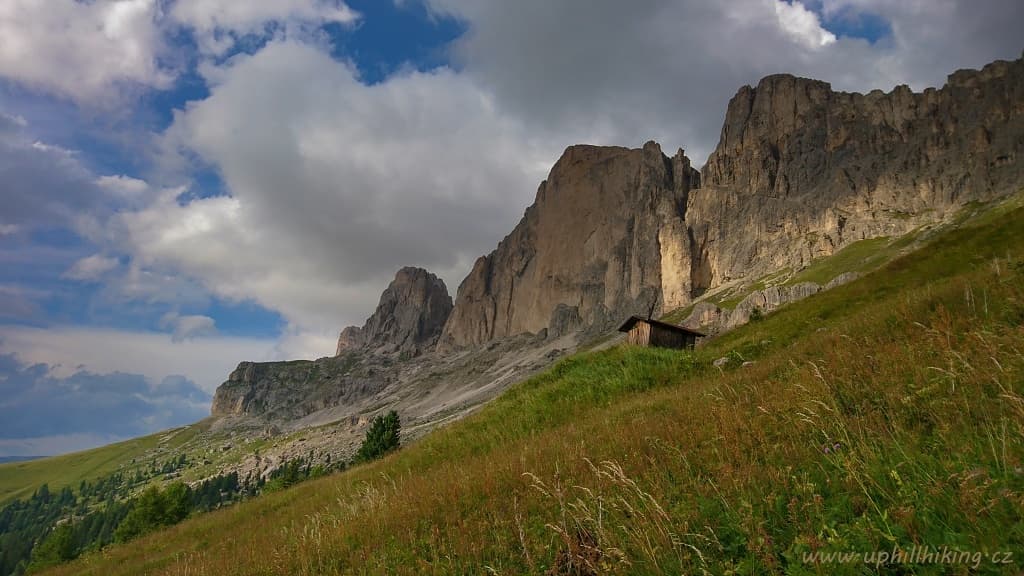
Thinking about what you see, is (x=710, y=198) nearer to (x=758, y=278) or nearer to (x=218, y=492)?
(x=758, y=278)

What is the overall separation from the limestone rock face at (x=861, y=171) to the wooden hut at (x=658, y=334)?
141238 millimetres

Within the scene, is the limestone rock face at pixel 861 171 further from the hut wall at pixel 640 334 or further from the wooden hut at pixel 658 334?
the hut wall at pixel 640 334

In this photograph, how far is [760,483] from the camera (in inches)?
188

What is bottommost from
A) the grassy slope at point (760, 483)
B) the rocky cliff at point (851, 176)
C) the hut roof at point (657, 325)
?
the grassy slope at point (760, 483)

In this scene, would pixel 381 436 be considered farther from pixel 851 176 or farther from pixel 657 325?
pixel 851 176

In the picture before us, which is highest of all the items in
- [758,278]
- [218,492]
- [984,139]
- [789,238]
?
[984,139]

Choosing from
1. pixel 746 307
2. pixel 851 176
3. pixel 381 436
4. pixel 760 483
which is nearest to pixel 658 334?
pixel 381 436

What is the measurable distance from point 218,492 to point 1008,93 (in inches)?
11163

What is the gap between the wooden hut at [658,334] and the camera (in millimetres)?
43969

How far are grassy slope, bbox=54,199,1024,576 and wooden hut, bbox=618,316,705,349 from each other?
102ft

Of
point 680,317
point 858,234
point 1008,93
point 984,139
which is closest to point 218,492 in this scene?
point 680,317

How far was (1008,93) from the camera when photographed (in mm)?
154625

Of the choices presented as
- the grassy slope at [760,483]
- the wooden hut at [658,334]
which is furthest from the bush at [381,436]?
the grassy slope at [760,483]

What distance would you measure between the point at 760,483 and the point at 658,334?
135 ft
